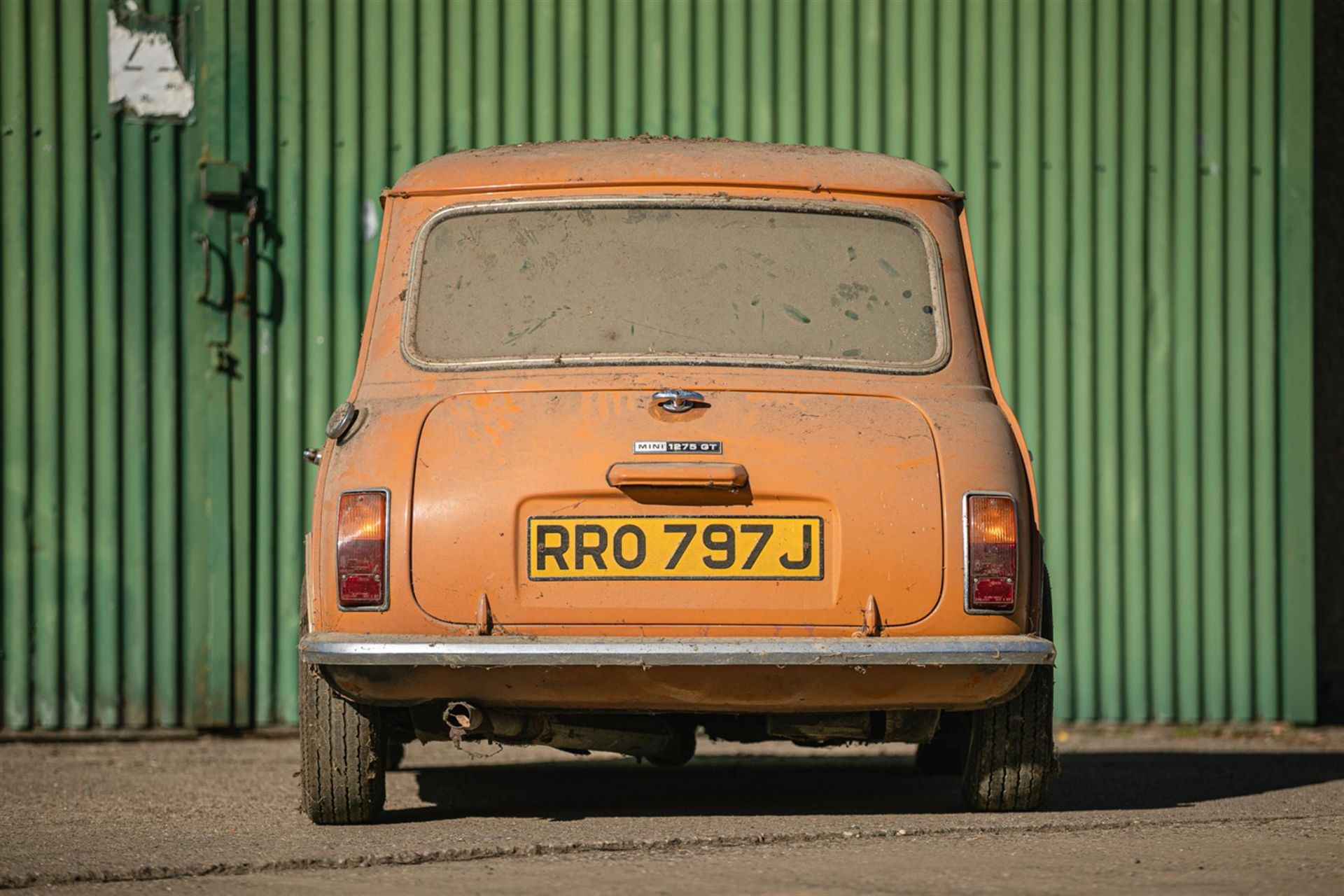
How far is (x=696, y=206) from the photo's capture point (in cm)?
538

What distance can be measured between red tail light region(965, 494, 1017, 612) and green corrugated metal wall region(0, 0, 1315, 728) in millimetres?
3892

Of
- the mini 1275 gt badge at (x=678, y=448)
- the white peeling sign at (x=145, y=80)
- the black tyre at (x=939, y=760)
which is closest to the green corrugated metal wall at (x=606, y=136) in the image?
the white peeling sign at (x=145, y=80)

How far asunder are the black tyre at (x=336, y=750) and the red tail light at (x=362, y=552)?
36 centimetres

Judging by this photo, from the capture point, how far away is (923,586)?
15.5 feet

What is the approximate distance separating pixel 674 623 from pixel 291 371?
419cm

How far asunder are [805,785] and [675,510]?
86.1 inches

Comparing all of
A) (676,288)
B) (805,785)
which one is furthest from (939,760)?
(676,288)

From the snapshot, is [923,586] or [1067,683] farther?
[1067,683]

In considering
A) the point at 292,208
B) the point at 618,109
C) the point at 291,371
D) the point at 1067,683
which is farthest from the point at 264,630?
the point at 1067,683

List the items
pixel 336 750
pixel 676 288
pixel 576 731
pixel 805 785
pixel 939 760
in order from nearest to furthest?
pixel 336 750, pixel 576 731, pixel 676 288, pixel 805 785, pixel 939 760

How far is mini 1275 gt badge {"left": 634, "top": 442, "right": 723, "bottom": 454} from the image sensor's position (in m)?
4.76

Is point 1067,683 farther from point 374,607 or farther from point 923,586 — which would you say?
point 374,607

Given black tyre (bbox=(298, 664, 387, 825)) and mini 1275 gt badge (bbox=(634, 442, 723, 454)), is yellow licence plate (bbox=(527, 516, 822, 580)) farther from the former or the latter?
black tyre (bbox=(298, 664, 387, 825))

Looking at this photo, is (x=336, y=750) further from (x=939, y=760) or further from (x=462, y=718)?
(x=939, y=760)
